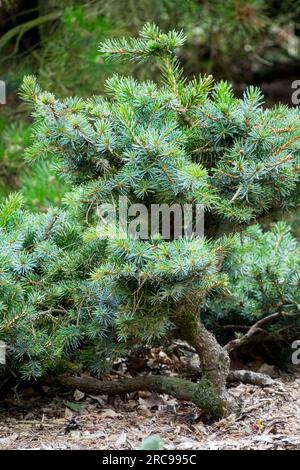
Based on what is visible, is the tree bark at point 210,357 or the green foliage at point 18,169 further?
the green foliage at point 18,169

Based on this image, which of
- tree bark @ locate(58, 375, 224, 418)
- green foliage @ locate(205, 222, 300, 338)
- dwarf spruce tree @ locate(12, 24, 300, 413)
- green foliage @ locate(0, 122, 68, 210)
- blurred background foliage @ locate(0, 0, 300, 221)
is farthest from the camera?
blurred background foliage @ locate(0, 0, 300, 221)

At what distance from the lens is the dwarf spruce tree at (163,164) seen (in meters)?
1.70

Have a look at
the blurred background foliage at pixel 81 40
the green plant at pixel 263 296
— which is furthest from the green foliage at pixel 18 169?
the green plant at pixel 263 296

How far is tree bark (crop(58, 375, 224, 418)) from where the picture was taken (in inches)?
76.8

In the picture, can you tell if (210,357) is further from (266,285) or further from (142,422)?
(266,285)

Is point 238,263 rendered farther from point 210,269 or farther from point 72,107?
point 72,107

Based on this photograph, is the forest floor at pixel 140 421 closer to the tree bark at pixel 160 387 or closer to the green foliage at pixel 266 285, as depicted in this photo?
the tree bark at pixel 160 387

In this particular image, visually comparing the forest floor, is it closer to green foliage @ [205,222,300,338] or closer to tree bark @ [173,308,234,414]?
tree bark @ [173,308,234,414]

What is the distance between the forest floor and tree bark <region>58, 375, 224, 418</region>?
48mm

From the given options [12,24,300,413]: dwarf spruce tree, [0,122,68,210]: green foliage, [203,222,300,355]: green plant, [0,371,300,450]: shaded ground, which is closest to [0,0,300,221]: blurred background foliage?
[0,122,68,210]: green foliage

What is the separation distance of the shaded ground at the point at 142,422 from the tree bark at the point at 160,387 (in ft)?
0.16

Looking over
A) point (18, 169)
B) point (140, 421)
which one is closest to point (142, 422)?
point (140, 421)

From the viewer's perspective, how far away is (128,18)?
4031 millimetres

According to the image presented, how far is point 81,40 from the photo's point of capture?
3836 mm
